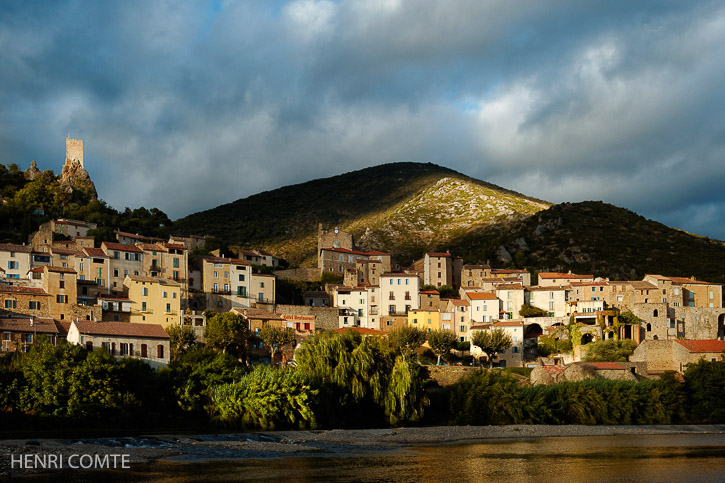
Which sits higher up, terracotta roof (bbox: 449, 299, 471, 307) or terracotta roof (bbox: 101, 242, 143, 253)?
terracotta roof (bbox: 101, 242, 143, 253)

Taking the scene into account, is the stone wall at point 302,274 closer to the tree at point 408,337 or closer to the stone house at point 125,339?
the tree at point 408,337

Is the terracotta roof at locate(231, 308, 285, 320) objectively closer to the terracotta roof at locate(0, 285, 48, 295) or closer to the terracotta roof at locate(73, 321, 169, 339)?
the terracotta roof at locate(73, 321, 169, 339)

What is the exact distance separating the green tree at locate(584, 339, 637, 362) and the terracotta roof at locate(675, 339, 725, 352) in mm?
4684

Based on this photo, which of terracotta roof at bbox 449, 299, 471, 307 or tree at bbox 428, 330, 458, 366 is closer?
tree at bbox 428, 330, 458, 366

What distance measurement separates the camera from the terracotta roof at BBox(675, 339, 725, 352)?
72.3 metres

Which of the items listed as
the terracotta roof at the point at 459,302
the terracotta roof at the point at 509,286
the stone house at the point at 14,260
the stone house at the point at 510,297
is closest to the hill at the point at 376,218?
the terracotta roof at the point at 509,286

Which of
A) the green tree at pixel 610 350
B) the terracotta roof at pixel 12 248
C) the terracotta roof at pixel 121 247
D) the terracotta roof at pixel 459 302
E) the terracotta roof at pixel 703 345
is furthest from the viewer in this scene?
the terracotta roof at pixel 459 302

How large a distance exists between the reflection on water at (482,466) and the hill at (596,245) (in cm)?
6016

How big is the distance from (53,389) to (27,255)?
112ft

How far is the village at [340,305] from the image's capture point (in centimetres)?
6950

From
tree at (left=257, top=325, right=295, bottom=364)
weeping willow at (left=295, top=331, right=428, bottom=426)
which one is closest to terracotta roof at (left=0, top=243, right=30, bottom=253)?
tree at (left=257, top=325, right=295, bottom=364)

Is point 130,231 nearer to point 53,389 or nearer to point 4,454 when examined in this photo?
point 53,389

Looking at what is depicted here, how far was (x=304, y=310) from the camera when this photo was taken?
291ft

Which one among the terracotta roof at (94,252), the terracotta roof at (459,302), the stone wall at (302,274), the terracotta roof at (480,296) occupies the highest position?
the terracotta roof at (94,252)
